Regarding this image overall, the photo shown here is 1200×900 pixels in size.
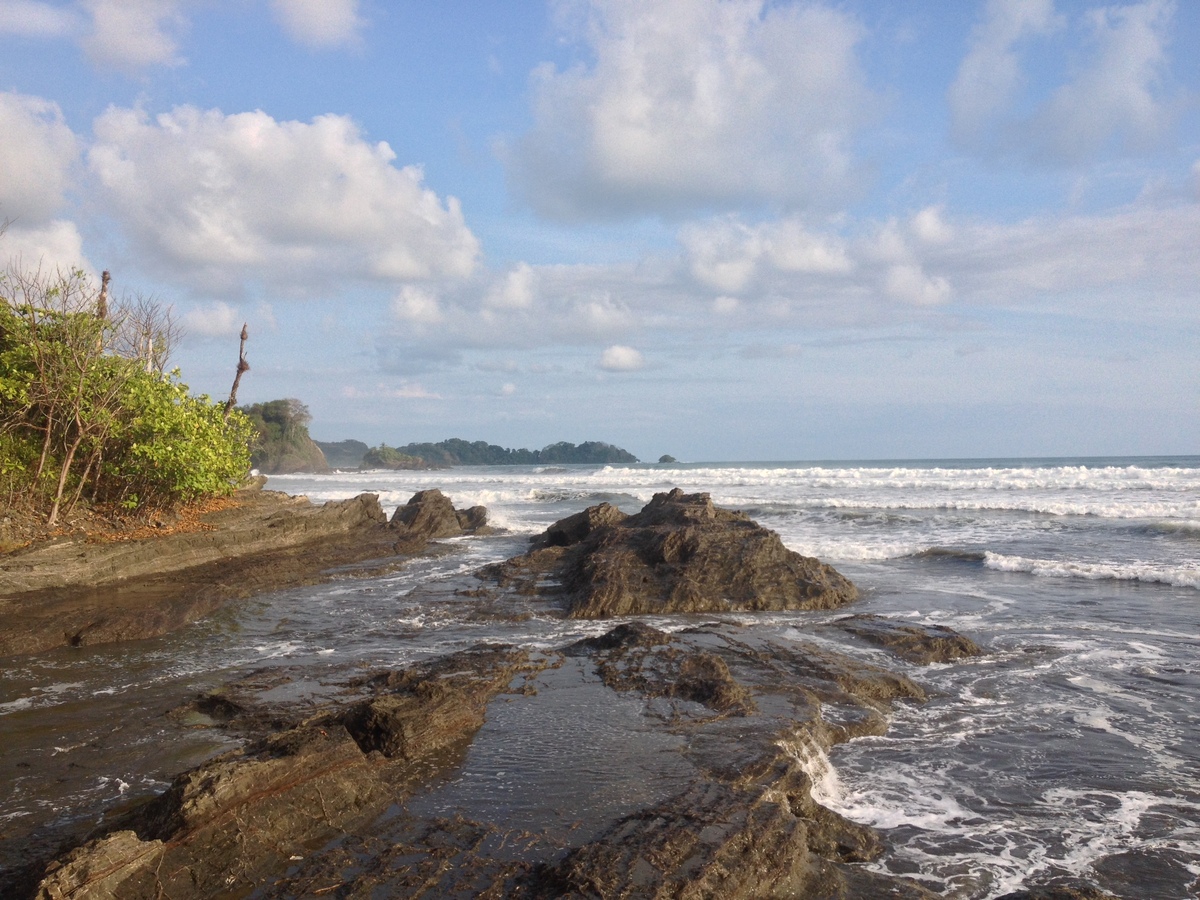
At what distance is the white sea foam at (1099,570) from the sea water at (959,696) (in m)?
0.05

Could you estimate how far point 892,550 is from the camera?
18.8 m

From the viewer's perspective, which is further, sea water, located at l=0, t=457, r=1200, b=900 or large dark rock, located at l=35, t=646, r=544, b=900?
sea water, located at l=0, t=457, r=1200, b=900

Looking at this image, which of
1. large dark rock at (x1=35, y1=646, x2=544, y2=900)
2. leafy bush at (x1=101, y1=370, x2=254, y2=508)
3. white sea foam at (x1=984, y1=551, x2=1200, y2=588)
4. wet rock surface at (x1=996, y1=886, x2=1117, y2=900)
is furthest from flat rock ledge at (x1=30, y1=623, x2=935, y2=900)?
white sea foam at (x1=984, y1=551, x2=1200, y2=588)

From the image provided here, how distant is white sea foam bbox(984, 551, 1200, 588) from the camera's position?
14.5 metres

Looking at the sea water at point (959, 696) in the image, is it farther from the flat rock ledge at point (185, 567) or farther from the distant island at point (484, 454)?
the distant island at point (484, 454)

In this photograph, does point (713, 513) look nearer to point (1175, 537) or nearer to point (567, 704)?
point (567, 704)

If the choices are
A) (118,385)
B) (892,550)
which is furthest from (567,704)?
(892,550)

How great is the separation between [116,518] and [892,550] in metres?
17.1

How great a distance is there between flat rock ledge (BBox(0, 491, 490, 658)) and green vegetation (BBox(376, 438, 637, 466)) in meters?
89.9

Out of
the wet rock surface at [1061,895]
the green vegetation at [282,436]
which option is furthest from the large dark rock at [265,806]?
the green vegetation at [282,436]

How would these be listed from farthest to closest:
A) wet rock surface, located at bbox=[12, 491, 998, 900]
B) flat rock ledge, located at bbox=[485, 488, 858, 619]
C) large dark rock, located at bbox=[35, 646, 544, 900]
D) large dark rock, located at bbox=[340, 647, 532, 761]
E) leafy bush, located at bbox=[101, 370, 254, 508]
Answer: leafy bush, located at bbox=[101, 370, 254, 508], flat rock ledge, located at bbox=[485, 488, 858, 619], large dark rock, located at bbox=[340, 647, 532, 761], wet rock surface, located at bbox=[12, 491, 998, 900], large dark rock, located at bbox=[35, 646, 544, 900]

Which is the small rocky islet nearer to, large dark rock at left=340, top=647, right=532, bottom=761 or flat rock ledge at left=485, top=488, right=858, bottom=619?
large dark rock at left=340, top=647, right=532, bottom=761

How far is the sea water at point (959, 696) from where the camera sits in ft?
16.3

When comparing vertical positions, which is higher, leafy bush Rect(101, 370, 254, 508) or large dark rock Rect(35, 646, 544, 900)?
leafy bush Rect(101, 370, 254, 508)
